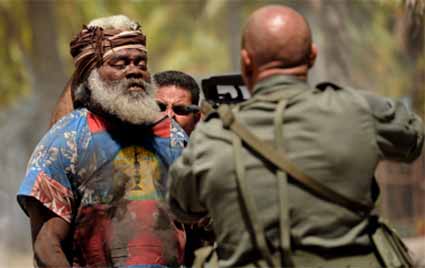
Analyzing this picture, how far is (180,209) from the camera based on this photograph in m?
4.50

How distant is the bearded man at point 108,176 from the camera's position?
17.1 feet

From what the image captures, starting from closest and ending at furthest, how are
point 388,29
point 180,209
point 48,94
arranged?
point 180,209 < point 48,94 < point 388,29

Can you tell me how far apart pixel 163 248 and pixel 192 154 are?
3.89 ft

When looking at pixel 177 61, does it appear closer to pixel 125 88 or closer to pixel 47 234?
pixel 125 88

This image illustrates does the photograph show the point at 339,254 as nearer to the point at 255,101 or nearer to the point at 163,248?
the point at 255,101

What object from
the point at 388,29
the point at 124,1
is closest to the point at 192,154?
the point at 124,1

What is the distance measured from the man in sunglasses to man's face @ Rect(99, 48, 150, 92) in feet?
2.45

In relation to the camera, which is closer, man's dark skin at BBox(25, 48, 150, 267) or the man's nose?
man's dark skin at BBox(25, 48, 150, 267)

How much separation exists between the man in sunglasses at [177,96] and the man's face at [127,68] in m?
0.75

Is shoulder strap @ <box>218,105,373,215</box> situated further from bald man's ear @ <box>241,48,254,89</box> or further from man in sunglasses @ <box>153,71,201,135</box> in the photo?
man in sunglasses @ <box>153,71,201,135</box>

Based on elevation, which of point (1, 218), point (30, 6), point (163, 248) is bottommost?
point (1, 218)

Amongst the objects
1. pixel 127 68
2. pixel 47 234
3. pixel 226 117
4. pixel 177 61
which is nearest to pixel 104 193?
pixel 47 234

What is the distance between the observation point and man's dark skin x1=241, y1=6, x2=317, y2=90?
4211mm

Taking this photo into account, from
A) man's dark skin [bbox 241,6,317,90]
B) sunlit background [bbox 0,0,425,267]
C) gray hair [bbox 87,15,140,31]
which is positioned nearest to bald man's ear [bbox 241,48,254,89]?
man's dark skin [bbox 241,6,317,90]
